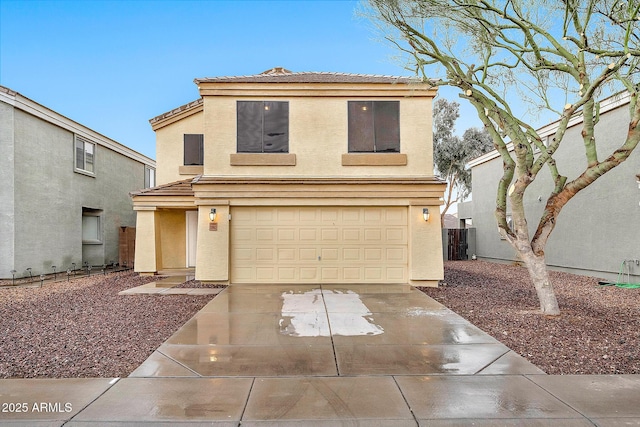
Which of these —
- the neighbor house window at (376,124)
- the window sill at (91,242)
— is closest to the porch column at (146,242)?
the window sill at (91,242)

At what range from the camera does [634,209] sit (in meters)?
11.5

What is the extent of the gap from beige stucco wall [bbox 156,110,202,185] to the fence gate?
1423 cm

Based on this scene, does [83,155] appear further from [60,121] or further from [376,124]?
[376,124]

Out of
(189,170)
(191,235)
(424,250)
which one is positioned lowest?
(424,250)

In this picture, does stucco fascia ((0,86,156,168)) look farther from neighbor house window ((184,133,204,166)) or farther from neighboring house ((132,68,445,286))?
neighboring house ((132,68,445,286))

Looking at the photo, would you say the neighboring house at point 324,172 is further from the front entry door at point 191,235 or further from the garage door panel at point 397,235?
the front entry door at point 191,235

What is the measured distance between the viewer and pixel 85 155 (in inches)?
638

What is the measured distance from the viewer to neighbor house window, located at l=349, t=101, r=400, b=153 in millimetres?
11141

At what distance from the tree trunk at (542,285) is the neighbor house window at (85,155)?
1601cm

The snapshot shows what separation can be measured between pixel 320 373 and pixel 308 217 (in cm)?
684

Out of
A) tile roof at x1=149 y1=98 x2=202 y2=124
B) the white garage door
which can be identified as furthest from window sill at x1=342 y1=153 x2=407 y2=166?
tile roof at x1=149 y1=98 x2=202 y2=124

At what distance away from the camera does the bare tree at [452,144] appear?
2825 centimetres

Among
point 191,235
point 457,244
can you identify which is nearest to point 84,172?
point 191,235

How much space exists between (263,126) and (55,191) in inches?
344
